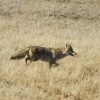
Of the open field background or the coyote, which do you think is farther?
the coyote

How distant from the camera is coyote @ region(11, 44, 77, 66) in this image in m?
11.0

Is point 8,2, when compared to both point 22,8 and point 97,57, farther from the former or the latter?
point 97,57

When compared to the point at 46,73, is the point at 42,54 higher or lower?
higher

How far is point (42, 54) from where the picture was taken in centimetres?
1120

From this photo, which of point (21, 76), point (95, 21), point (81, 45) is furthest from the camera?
point (95, 21)

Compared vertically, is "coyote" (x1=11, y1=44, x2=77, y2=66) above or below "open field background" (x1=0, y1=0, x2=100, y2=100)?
above

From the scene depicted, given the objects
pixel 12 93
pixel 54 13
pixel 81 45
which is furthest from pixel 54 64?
pixel 54 13

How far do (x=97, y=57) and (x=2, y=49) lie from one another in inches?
135

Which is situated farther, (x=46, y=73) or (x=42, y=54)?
(x=42, y=54)

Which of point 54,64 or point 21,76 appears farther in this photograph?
point 54,64

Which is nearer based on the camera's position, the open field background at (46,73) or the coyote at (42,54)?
the open field background at (46,73)

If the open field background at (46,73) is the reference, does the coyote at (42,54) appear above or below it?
above

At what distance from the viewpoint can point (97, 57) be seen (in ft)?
40.1

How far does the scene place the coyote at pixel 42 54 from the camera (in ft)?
36.0
